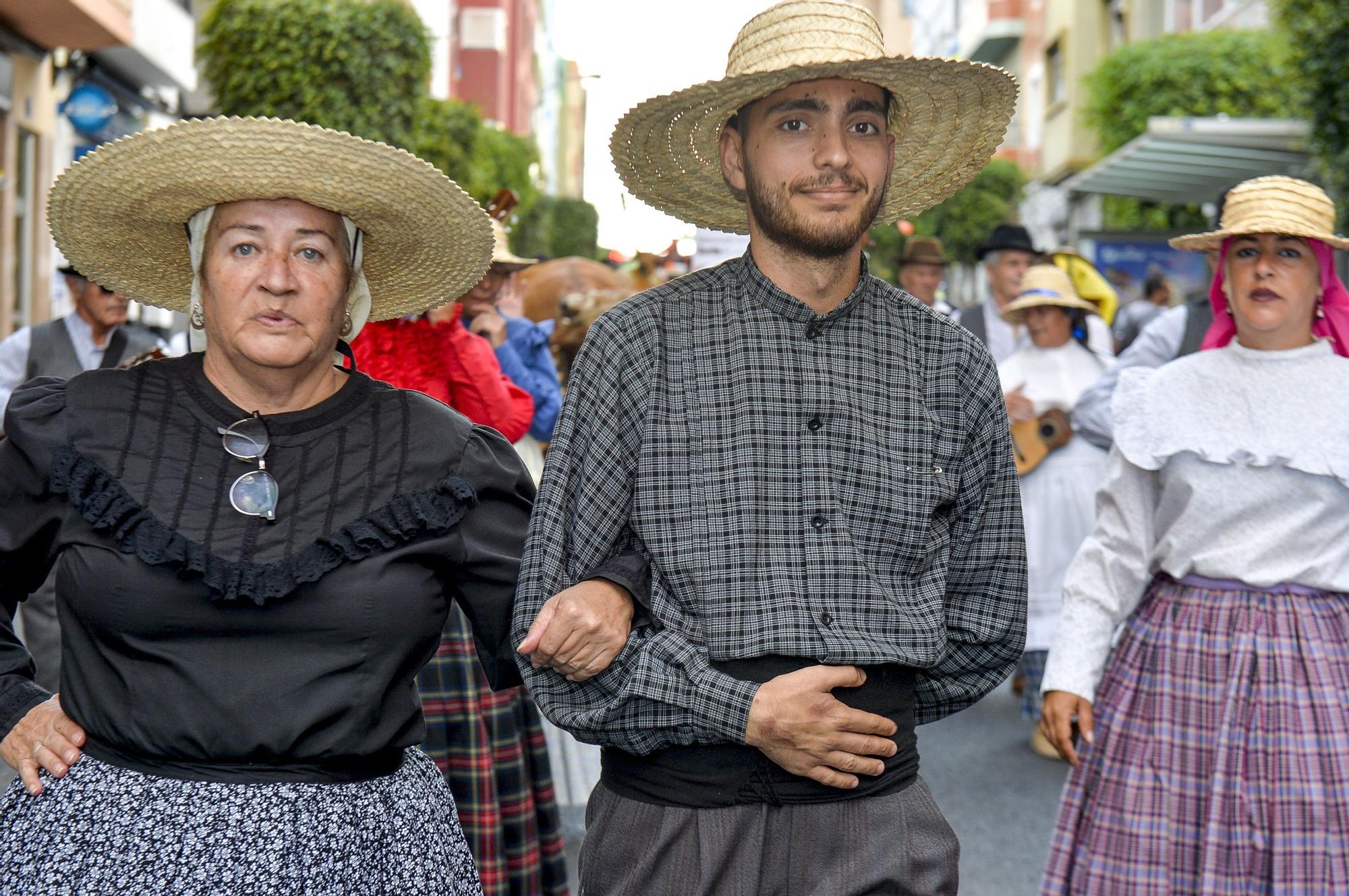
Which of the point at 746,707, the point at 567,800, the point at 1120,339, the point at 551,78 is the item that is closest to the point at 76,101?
the point at 1120,339

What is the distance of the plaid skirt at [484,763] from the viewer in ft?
16.0

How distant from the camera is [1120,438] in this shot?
14.7 feet

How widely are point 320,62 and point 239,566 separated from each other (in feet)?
43.8

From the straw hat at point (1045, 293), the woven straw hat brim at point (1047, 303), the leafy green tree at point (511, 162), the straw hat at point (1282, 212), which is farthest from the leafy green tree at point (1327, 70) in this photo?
the leafy green tree at point (511, 162)

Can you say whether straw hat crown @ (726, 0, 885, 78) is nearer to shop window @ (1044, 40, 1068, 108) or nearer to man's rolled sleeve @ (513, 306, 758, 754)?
man's rolled sleeve @ (513, 306, 758, 754)

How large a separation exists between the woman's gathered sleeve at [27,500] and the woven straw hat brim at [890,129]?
1.20 metres

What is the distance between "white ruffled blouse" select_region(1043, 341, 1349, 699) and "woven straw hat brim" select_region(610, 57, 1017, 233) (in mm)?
1240

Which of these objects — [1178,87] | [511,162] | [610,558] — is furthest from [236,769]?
[511,162]

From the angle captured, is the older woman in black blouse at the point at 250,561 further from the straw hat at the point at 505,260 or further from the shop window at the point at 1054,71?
the shop window at the point at 1054,71

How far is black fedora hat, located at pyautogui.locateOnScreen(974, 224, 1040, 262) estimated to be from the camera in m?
9.94

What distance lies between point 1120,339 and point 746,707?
37.5ft

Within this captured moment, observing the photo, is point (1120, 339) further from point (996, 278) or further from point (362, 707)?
point (362, 707)

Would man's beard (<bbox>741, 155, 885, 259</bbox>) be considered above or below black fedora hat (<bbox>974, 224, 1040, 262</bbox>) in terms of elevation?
below

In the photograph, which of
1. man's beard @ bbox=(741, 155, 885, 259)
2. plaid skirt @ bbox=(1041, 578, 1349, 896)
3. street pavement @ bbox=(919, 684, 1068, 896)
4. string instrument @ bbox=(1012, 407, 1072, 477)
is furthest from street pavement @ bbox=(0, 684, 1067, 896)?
→ man's beard @ bbox=(741, 155, 885, 259)
